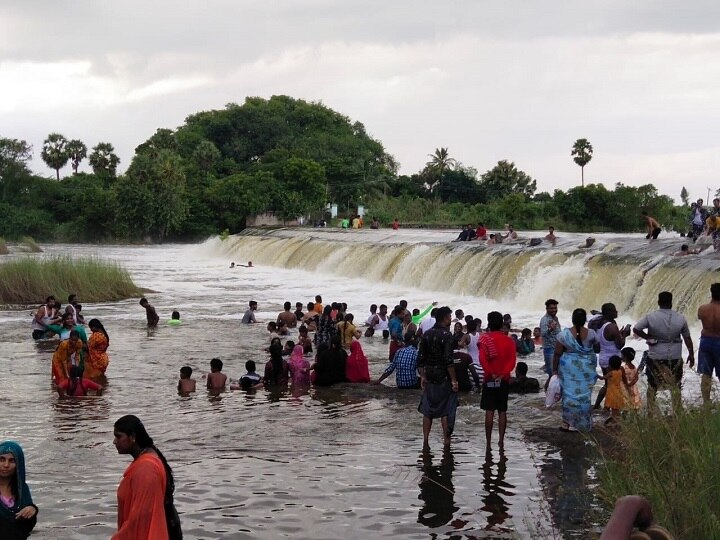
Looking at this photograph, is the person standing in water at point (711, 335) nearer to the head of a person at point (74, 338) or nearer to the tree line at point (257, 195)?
the head of a person at point (74, 338)

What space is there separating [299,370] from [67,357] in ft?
10.4

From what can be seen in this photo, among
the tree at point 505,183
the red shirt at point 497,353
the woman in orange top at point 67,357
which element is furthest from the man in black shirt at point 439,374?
the tree at point 505,183

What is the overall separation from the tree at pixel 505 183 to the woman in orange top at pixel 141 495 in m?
73.8

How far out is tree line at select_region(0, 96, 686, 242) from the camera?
5725 centimetres

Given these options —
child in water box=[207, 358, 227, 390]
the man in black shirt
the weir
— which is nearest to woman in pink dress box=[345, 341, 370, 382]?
child in water box=[207, 358, 227, 390]

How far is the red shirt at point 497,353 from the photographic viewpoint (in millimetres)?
8914

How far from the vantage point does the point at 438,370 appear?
911 centimetres

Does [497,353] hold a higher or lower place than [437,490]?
higher

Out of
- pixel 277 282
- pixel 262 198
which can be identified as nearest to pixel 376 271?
pixel 277 282

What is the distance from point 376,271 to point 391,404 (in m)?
20.3

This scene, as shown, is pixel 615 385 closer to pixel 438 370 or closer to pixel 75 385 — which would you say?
pixel 438 370

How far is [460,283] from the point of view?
26500mm

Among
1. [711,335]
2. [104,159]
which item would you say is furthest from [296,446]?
[104,159]

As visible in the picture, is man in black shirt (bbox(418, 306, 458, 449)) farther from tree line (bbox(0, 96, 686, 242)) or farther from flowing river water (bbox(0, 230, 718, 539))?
tree line (bbox(0, 96, 686, 242))
